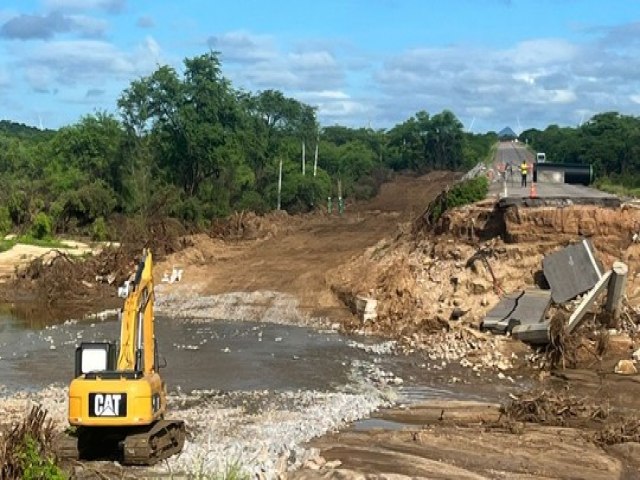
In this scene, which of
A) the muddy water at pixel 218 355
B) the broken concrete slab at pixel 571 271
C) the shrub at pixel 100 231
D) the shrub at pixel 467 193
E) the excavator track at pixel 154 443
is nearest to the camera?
the excavator track at pixel 154 443

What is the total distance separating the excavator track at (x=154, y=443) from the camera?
41.2 feet

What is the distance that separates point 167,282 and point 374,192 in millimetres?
40680

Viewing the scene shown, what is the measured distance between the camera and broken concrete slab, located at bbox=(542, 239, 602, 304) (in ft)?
82.7

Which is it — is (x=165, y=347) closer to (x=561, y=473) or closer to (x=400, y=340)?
(x=400, y=340)

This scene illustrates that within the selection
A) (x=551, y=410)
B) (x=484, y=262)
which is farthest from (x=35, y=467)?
(x=484, y=262)

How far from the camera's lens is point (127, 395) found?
12.2m

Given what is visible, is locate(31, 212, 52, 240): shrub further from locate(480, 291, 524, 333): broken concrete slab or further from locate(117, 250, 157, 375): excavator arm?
locate(117, 250, 157, 375): excavator arm

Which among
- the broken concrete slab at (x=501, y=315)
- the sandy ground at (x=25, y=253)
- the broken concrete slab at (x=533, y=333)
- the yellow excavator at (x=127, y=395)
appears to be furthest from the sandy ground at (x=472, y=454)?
the sandy ground at (x=25, y=253)

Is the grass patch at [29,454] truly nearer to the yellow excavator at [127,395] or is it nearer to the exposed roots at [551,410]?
the yellow excavator at [127,395]

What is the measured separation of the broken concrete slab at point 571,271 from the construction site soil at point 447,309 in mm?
594

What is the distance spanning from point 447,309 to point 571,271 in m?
3.70

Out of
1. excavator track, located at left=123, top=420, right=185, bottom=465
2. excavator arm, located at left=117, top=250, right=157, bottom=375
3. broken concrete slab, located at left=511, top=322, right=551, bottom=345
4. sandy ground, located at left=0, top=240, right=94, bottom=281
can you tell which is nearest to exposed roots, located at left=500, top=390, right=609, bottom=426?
broken concrete slab, located at left=511, top=322, right=551, bottom=345

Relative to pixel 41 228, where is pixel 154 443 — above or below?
below

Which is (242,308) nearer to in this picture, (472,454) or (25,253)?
(25,253)
